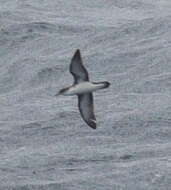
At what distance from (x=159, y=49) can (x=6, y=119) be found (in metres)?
5.09

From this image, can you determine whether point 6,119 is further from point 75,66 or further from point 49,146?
point 75,66

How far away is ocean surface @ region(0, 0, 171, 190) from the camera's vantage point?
1738 centimetres

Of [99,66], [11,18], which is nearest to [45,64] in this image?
[99,66]

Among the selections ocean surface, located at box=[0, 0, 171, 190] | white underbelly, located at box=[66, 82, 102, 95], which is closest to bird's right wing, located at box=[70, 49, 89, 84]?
white underbelly, located at box=[66, 82, 102, 95]

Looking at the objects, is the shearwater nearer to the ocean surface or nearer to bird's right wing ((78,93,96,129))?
bird's right wing ((78,93,96,129))

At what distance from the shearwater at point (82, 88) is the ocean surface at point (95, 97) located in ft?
3.16

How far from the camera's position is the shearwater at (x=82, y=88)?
16.5 metres

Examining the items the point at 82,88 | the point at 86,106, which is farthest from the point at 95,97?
the point at 82,88

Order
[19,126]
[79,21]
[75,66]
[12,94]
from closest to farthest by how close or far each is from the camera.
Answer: [75,66] < [19,126] < [12,94] < [79,21]

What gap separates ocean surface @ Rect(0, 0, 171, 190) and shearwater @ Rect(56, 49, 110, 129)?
3.16 ft

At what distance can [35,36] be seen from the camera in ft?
89.9

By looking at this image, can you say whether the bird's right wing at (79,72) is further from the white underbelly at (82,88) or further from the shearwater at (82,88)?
the white underbelly at (82,88)

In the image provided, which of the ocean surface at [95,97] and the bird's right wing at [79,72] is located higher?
the bird's right wing at [79,72]

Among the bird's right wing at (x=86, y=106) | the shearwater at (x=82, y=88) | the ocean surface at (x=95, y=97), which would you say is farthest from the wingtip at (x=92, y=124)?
the ocean surface at (x=95, y=97)
